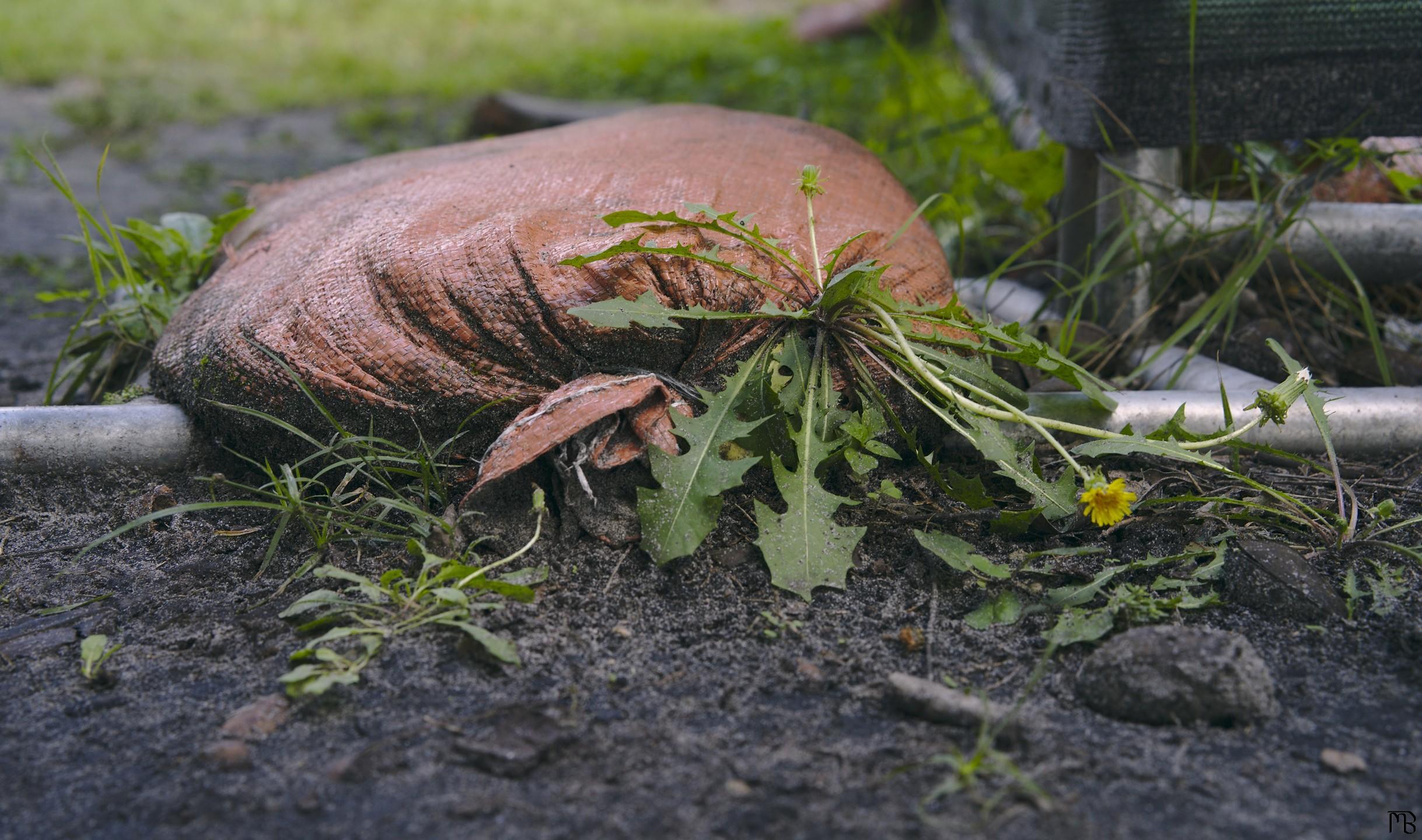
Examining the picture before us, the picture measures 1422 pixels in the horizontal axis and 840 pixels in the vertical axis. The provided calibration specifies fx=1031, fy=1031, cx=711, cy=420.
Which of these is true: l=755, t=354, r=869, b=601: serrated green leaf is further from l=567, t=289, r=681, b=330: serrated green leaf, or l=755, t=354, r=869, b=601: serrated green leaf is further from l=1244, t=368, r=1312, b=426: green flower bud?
l=1244, t=368, r=1312, b=426: green flower bud

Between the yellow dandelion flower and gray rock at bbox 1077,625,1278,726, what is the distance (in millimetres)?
260

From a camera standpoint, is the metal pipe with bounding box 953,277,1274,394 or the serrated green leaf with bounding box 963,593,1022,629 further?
the metal pipe with bounding box 953,277,1274,394

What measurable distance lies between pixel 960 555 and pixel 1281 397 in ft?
1.88

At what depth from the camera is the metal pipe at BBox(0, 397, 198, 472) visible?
74.0 inches

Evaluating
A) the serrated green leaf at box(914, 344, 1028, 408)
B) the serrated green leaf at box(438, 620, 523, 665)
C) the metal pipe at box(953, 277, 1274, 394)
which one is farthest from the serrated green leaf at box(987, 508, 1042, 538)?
the serrated green leaf at box(438, 620, 523, 665)

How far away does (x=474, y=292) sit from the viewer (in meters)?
1.72

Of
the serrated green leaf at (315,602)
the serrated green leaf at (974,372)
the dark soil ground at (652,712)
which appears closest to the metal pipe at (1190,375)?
the dark soil ground at (652,712)

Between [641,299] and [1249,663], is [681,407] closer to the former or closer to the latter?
[641,299]

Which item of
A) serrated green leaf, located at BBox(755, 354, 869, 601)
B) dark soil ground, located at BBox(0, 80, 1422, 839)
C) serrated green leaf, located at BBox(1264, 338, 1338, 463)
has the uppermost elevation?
serrated green leaf, located at BBox(1264, 338, 1338, 463)

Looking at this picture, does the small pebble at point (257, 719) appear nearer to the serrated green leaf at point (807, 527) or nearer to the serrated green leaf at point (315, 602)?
the serrated green leaf at point (315, 602)

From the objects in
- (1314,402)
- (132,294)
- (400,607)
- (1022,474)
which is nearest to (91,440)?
(132,294)

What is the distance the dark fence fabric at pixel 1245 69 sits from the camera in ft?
7.24

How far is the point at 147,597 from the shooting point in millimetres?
1586

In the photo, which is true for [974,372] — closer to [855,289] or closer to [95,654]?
[855,289]
